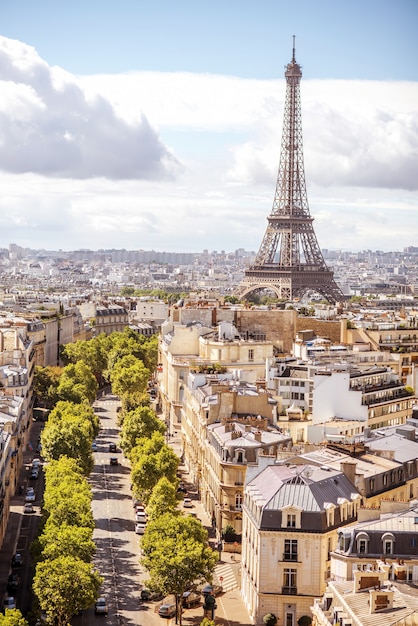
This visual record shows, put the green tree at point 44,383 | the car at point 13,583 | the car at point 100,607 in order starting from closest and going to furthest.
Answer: the car at point 100,607, the car at point 13,583, the green tree at point 44,383

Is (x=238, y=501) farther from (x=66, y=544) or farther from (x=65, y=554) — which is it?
(x=65, y=554)

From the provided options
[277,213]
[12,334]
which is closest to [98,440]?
[12,334]

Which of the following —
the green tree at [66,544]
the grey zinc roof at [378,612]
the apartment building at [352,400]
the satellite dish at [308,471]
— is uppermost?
the apartment building at [352,400]

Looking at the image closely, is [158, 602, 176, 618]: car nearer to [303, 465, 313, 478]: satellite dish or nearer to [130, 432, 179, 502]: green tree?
[303, 465, 313, 478]: satellite dish

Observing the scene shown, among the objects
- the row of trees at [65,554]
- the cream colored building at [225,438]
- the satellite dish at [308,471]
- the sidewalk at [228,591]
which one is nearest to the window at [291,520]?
the satellite dish at [308,471]

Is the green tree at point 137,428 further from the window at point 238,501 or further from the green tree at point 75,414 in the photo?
the window at point 238,501

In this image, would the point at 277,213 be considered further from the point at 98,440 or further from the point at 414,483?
the point at 414,483

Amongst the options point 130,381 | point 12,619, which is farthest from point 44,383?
point 12,619
